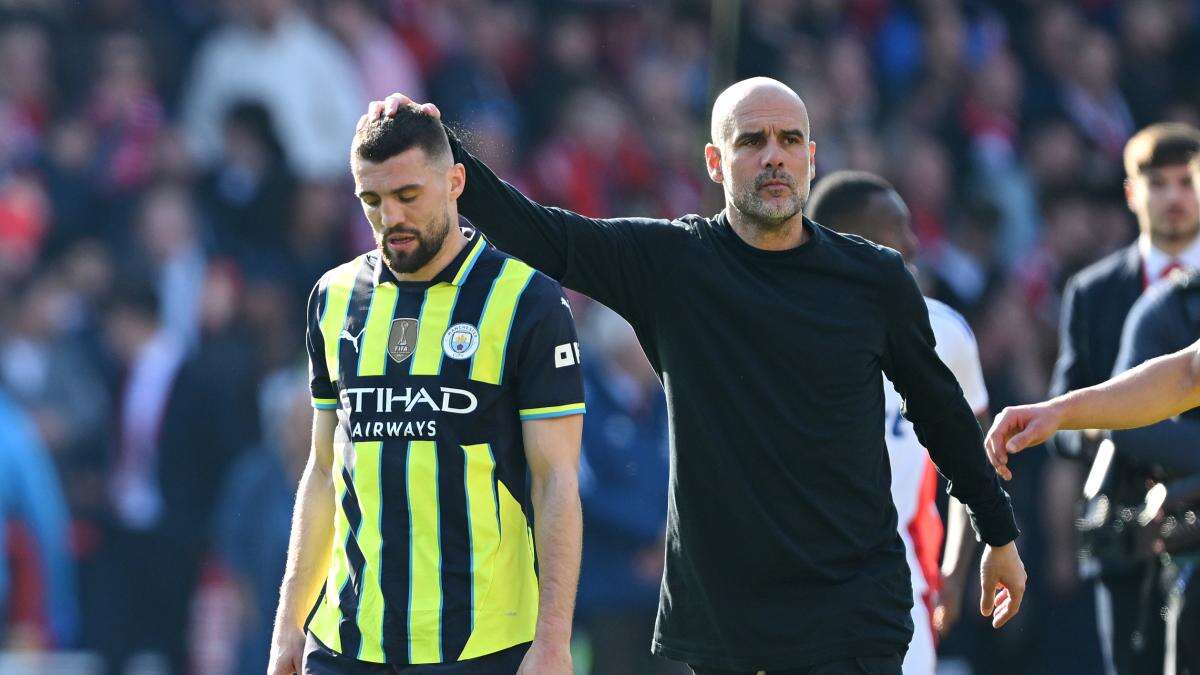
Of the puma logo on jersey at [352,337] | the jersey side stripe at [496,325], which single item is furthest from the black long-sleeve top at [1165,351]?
the puma logo on jersey at [352,337]

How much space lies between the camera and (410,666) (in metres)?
4.59

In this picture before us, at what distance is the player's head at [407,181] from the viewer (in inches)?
184

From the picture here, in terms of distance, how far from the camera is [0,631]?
34.1ft

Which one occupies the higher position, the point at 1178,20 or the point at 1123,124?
the point at 1178,20

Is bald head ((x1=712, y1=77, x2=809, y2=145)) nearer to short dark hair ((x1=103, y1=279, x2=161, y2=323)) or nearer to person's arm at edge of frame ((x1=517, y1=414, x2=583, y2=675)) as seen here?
person's arm at edge of frame ((x1=517, y1=414, x2=583, y2=675))

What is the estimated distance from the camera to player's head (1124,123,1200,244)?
7098 millimetres

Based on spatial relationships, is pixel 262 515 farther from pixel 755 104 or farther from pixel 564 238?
pixel 755 104

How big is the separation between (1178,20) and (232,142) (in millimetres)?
7086

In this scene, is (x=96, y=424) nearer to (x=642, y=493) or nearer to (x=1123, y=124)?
(x=642, y=493)

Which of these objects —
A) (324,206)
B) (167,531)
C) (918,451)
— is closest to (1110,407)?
(918,451)

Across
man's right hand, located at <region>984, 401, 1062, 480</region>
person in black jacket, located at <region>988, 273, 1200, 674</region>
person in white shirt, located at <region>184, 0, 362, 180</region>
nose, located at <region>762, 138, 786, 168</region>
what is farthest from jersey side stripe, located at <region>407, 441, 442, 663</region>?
person in white shirt, located at <region>184, 0, 362, 180</region>

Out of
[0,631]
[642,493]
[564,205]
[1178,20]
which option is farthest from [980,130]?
Result: [0,631]

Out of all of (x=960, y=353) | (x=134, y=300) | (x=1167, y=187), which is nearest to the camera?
(x=960, y=353)

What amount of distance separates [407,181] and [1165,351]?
2953 mm
